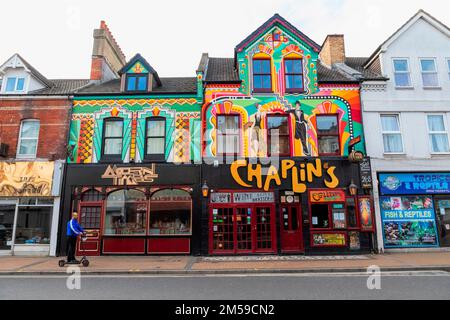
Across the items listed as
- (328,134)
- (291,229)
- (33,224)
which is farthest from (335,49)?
(33,224)

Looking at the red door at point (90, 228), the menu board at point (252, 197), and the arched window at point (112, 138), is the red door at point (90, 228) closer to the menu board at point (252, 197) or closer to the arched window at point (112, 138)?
the arched window at point (112, 138)

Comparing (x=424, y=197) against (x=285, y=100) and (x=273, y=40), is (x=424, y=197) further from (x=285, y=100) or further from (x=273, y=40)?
(x=273, y=40)

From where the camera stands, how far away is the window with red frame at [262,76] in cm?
1664

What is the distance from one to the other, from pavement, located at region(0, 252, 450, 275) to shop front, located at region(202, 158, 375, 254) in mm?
858

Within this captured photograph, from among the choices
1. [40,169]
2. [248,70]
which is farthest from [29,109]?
[248,70]

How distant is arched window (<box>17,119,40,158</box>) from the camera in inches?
649

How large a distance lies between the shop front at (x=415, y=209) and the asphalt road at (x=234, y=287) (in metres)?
5.28

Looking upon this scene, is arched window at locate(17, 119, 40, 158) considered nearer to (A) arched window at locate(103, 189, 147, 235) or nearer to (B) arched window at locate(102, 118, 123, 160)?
(B) arched window at locate(102, 118, 123, 160)

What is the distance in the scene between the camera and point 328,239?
15.0 m

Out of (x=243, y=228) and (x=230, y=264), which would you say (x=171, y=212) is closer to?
(x=243, y=228)

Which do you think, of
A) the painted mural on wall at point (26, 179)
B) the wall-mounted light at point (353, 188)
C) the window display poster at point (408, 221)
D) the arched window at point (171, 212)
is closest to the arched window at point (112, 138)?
the painted mural on wall at point (26, 179)

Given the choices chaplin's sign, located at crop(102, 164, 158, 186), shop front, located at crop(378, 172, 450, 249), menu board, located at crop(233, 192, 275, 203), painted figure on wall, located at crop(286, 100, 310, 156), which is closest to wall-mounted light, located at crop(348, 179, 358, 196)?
shop front, located at crop(378, 172, 450, 249)

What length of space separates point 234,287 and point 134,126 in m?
10.6

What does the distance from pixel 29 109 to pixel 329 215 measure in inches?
641
